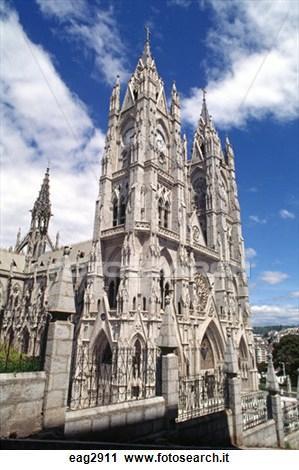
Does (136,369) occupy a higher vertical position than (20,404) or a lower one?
lower

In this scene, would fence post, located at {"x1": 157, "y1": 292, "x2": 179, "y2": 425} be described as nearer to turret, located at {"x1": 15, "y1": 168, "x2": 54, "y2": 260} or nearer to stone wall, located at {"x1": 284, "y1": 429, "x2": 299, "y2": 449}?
stone wall, located at {"x1": 284, "y1": 429, "x2": 299, "y2": 449}

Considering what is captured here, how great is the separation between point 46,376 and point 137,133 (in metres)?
24.0

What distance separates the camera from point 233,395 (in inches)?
369

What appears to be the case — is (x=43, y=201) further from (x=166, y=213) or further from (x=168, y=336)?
(x=168, y=336)

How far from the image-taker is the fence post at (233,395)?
29.5 feet

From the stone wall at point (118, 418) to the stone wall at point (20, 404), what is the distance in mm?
678

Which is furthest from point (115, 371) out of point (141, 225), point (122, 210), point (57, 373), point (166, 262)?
point (122, 210)

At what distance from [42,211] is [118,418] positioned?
51.0 meters

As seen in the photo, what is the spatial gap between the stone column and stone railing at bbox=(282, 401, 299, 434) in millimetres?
11510

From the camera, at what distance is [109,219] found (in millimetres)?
27156

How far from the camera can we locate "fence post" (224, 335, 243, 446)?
8.98 m

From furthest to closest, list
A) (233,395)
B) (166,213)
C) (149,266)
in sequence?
(166,213) → (149,266) → (233,395)

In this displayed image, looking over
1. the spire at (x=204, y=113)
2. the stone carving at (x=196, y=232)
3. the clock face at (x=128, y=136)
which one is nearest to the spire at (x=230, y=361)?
the stone carving at (x=196, y=232)

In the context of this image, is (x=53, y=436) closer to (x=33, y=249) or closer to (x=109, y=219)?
(x=109, y=219)
